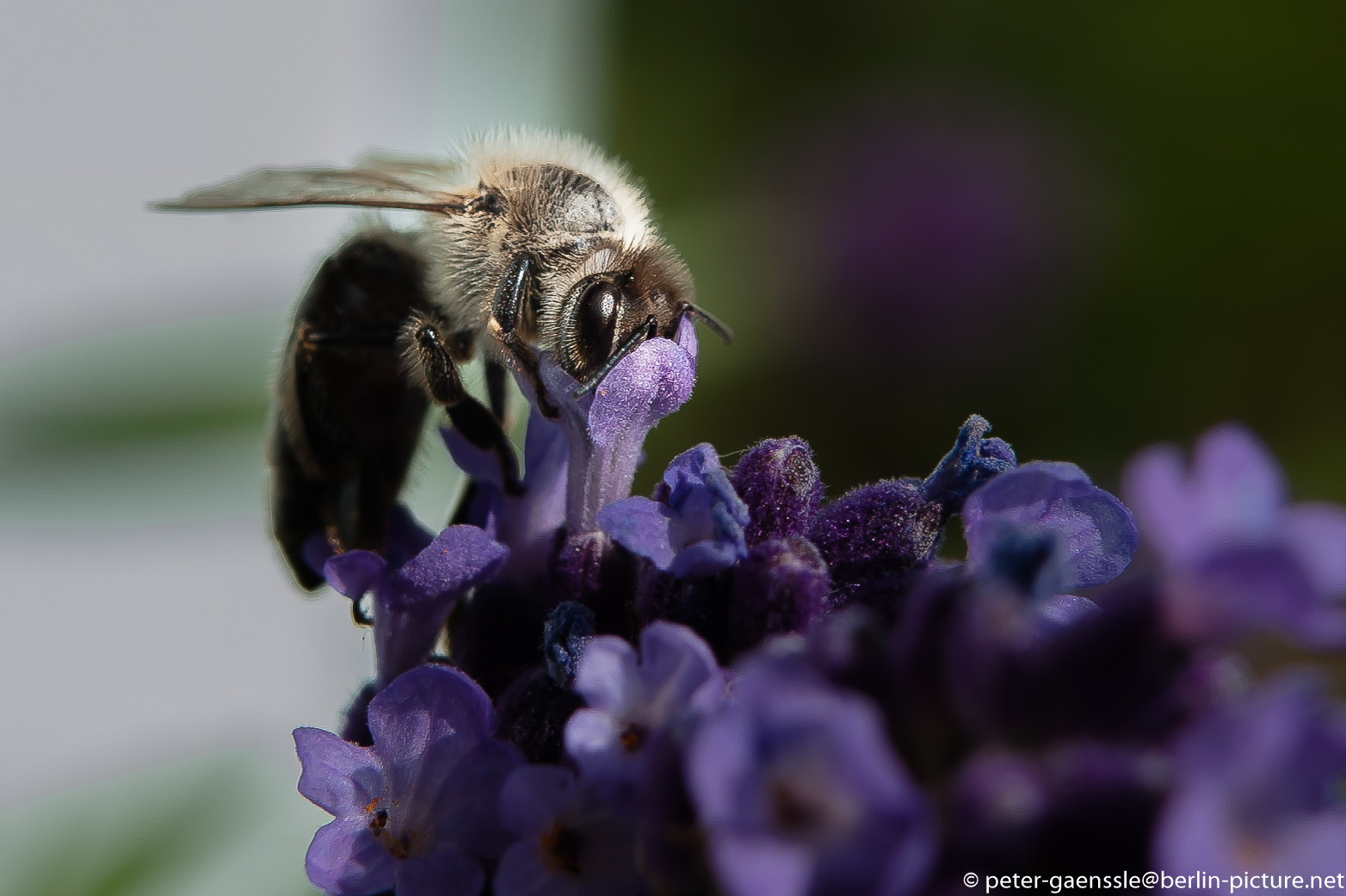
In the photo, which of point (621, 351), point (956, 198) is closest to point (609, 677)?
point (621, 351)

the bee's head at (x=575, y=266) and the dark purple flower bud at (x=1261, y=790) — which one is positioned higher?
the bee's head at (x=575, y=266)

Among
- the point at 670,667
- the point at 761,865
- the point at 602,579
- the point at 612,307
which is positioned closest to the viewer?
the point at 761,865

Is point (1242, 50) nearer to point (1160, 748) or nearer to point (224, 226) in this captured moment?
point (224, 226)

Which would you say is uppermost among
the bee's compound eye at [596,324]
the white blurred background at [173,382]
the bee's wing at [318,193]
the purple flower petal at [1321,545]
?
the purple flower petal at [1321,545]

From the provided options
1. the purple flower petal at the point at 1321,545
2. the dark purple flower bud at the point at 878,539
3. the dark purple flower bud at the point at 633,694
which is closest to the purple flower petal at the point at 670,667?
the dark purple flower bud at the point at 633,694

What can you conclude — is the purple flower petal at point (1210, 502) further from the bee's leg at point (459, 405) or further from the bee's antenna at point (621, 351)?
the bee's leg at point (459, 405)

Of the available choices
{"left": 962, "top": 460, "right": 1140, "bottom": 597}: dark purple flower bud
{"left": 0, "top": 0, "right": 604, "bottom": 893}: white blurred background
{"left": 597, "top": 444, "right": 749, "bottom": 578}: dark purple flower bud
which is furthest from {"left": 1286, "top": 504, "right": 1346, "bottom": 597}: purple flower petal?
{"left": 0, "top": 0, "right": 604, "bottom": 893}: white blurred background

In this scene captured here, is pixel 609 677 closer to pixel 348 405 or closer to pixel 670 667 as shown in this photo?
pixel 670 667
